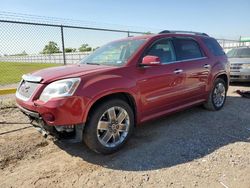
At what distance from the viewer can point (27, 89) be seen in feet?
12.4

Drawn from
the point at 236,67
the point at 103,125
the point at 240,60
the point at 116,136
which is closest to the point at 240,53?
the point at 240,60

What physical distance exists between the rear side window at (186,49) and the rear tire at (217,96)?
0.99m

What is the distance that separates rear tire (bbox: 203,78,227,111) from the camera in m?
5.96

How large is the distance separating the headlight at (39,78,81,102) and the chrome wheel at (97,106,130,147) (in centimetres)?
62

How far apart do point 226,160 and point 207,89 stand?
2.43 metres

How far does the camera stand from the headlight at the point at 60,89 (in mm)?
3340

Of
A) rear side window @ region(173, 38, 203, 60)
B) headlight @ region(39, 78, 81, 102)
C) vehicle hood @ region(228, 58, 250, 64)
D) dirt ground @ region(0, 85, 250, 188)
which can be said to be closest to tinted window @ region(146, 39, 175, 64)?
rear side window @ region(173, 38, 203, 60)

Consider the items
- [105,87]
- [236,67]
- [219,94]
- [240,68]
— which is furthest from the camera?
[236,67]

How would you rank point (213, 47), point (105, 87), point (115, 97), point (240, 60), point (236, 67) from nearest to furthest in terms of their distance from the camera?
point (105, 87) < point (115, 97) < point (213, 47) < point (236, 67) < point (240, 60)

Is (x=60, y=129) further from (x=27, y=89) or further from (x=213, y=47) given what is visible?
(x=213, y=47)

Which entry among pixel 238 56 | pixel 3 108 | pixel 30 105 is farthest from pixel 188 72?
pixel 238 56

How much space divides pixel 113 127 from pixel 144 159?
2.21 ft

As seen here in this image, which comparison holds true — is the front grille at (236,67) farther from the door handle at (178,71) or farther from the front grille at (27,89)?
the front grille at (27,89)

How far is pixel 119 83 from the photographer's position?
12.4 ft
